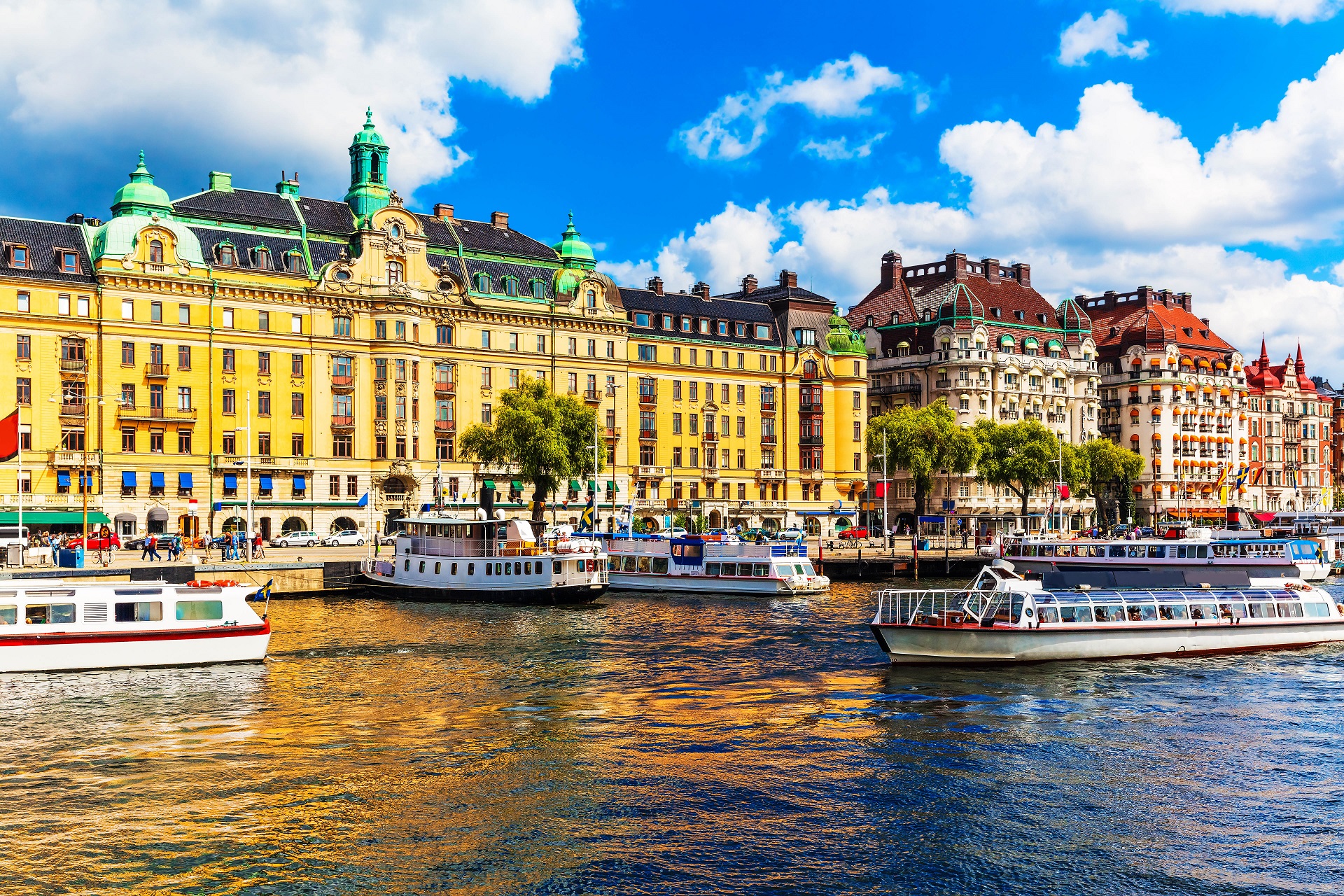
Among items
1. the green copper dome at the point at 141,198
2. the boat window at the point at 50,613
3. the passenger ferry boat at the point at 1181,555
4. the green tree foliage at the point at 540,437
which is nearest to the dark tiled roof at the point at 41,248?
the green copper dome at the point at 141,198

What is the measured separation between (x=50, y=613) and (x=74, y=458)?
64.6 metres

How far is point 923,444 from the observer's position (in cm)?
15012

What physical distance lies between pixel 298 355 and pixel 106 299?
56.6 ft

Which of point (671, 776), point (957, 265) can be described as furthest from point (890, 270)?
point (671, 776)

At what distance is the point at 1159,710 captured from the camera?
4466cm

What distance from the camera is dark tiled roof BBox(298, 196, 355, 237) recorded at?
12731cm

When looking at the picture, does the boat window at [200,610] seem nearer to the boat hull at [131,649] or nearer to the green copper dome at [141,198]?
the boat hull at [131,649]

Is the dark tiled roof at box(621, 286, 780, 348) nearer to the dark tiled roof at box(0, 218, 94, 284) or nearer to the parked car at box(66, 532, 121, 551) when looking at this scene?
the dark tiled roof at box(0, 218, 94, 284)

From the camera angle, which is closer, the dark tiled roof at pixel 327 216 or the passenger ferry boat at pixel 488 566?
the passenger ferry boat at pixel 488 566

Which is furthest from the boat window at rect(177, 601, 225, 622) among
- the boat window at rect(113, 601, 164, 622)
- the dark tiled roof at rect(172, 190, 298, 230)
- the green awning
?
the dark tiled roof at rect(172, 190, 298, 230)

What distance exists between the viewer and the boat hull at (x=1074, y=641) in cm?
5266

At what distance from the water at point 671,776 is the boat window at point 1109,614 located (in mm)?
2003

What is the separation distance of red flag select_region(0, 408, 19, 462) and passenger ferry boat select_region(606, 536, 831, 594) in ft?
119

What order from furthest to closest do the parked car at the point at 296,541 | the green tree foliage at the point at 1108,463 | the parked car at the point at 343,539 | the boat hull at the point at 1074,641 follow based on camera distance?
the green tree foliage at the point at 1108,463 < the parked car at the point at 343,539 < the parked car at the point at 296,541 < the boat hull at the point at 1074,641
